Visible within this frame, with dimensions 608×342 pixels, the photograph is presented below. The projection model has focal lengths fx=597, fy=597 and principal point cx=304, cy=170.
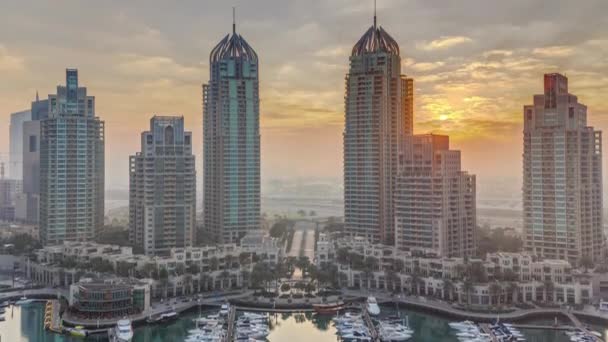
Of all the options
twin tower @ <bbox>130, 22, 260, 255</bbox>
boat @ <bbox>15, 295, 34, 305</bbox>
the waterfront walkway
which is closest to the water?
the waterfront walkway

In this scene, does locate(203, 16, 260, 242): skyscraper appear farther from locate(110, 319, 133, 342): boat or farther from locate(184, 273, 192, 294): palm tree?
locate(110, 319, 133, 342): boat

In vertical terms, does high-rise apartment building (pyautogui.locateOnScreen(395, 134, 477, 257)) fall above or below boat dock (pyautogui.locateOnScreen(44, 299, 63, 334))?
above

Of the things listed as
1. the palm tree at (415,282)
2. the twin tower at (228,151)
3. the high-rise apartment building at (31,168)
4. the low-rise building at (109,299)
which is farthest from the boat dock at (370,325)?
the high-rise apartment building at (31,168)

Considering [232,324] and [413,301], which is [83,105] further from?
[413,301]

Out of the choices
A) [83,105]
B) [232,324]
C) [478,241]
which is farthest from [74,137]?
[478,241]

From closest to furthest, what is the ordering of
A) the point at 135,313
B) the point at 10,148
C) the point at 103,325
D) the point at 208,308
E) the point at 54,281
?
the point at 103,325, the point at 135,313, the point at 208,308, the point at 54,281, the point at 10,148

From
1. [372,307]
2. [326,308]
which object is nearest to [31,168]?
[326,308]

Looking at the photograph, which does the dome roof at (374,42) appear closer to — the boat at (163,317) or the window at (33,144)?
the boat at (163,317)
